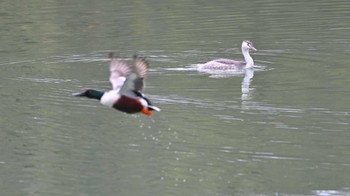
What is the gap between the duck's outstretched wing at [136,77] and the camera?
34.9ft

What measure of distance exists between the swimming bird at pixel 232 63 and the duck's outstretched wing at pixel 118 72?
7744 millimetres

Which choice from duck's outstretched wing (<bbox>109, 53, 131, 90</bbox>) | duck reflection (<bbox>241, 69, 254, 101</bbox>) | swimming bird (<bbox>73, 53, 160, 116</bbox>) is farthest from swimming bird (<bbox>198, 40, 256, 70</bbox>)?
swimming bird (<bbox>73, 53, 160, 116</bbox>)

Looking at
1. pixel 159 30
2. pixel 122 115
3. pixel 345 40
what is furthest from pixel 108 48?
pixel 122 115

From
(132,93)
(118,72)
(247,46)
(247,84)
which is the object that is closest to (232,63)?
(247,46)

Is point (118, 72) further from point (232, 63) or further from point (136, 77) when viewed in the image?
point (232, 63)

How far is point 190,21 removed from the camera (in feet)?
81.0

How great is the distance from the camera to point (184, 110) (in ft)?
50.7

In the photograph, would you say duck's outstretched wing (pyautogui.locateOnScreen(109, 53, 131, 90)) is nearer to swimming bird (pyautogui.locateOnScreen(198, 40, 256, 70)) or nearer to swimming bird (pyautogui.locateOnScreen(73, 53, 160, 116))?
swimming bird (pyautogui.locateOnScreen(73, 53, 160, 116))

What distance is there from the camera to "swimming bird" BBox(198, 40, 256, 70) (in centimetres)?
1856

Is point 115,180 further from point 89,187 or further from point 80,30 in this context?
point 80,30

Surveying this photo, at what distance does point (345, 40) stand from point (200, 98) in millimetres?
5603

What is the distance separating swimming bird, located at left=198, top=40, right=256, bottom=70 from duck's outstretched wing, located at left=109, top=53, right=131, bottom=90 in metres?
7.74

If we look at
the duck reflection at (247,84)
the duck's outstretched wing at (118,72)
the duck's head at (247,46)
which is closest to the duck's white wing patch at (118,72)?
the duck's outstretched wing at (118,72)

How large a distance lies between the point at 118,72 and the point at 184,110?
15.2 ft
